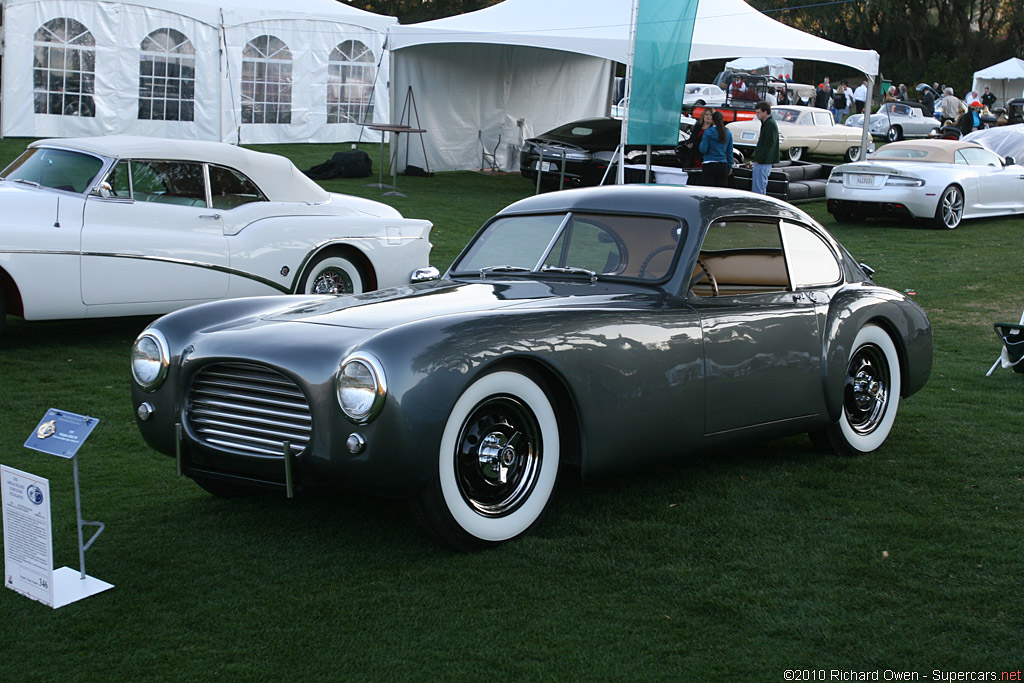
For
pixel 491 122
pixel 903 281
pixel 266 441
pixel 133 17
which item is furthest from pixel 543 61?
pixel 266 441

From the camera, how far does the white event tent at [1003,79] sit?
45.4 meters

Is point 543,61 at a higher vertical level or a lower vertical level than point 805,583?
higher

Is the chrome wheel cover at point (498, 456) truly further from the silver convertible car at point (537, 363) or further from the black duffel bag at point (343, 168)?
the black duffel bag at point (343, 168)

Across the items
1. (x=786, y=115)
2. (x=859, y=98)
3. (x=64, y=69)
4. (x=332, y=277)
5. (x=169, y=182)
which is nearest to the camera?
(x=169, y=182)

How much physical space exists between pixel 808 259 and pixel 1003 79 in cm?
4763

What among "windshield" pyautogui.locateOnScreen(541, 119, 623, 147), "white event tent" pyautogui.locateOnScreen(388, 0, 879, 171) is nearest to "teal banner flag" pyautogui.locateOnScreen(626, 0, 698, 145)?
"white event tent" pyautogui.locateOnScreen(388, 0, 879, 171)

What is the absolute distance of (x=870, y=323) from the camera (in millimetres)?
5621

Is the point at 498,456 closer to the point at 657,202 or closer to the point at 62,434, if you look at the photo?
the point at 62,434

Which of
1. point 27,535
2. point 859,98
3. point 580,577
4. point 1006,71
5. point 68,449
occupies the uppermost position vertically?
point 1006,71

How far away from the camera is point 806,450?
5.69m

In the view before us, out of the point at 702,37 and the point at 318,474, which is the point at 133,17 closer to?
the point at 702,37

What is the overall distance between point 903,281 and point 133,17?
15710mm

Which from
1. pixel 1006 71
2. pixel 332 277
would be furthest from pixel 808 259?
pixel 1006 71

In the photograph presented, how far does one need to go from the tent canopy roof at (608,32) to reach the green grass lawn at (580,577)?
12.7 m
